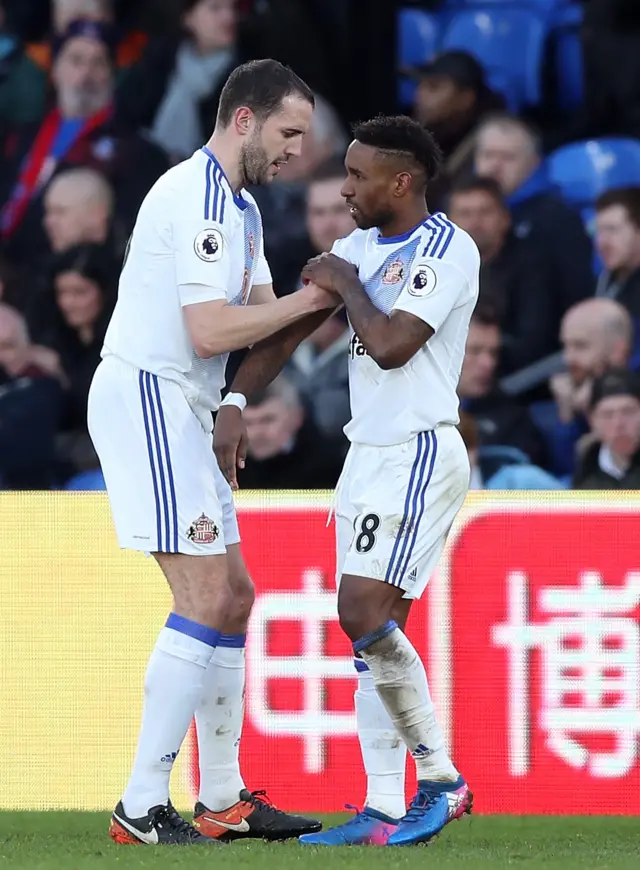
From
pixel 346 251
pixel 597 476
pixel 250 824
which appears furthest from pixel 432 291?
pixel 597 476

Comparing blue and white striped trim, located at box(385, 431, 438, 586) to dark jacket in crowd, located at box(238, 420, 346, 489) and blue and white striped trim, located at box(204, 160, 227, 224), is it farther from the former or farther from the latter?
dark jacket in crowd, located at box(238, 420, 346, 489)

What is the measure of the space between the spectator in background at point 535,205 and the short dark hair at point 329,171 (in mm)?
653

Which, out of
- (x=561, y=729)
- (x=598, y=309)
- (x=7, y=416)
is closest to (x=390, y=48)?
(x=598, y=309)

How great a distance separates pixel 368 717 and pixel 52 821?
1276mm

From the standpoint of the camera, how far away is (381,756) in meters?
4.43

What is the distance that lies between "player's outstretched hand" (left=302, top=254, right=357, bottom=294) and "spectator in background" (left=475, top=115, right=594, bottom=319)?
334 centimetres

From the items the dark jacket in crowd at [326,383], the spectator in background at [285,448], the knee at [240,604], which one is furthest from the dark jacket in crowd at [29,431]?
the knee at [240,604]

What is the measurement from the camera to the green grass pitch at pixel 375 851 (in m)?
3.87

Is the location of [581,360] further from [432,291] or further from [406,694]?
[406,694]

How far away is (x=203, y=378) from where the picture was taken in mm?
4492

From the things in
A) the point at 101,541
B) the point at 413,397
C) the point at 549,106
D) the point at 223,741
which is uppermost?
the point at 549,106

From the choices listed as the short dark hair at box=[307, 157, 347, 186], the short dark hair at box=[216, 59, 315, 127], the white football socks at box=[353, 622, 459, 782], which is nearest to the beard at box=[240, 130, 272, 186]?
the short dark hair at box=[216, 59, 315, 127]

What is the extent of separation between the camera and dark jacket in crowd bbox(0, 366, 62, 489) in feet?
25.7

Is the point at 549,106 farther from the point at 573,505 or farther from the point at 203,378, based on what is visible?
the point at 203,378
